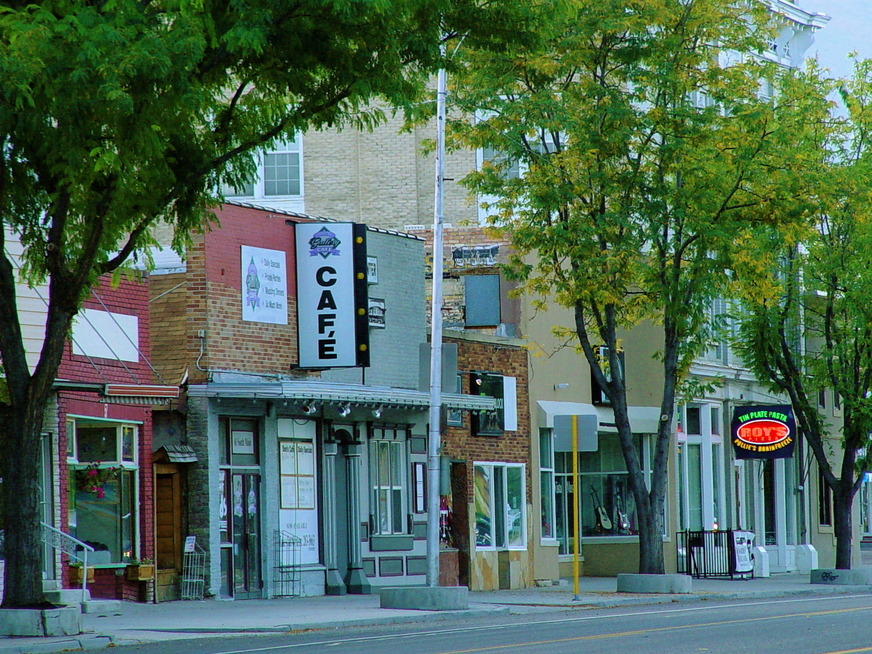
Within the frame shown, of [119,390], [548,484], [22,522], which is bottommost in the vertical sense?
[548,484]

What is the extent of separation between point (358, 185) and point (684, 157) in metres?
11.9

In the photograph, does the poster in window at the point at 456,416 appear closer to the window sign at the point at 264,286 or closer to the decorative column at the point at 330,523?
the decorative column at the point at 330,523

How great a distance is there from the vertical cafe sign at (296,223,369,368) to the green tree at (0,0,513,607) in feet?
30.8

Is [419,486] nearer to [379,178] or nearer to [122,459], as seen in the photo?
[122,459]

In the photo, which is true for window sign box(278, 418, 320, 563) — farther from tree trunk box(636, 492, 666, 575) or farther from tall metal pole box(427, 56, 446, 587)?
tree trunk box(636, 492, 666, 575)

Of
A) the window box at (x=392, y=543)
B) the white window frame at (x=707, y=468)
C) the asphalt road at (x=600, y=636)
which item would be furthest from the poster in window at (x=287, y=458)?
the white window frame at (x=707, y=468)

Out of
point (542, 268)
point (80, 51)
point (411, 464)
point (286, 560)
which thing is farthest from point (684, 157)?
point (80, 51)

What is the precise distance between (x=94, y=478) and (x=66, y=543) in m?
1.66

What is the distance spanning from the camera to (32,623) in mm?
17453

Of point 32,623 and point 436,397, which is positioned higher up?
point 436,397

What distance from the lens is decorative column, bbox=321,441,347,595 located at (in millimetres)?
28953

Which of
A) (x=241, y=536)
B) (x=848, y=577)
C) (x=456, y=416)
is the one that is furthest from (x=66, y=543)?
(x=848, y=577)

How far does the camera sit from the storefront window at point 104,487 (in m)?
25.1

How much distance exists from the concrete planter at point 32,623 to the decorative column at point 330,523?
A: 11615mm
